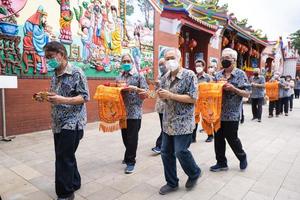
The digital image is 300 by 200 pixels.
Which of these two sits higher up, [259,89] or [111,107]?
[259,89]

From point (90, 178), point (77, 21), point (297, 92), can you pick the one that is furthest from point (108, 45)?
point (297, 92)

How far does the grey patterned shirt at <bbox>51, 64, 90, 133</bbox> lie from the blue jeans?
1041 millimetres

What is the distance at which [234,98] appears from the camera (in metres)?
3.51

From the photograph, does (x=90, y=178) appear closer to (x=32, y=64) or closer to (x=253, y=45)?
(x=32, y=64)

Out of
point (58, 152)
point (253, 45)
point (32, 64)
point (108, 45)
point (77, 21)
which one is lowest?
point (58, 152)

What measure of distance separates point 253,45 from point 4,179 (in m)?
20.3

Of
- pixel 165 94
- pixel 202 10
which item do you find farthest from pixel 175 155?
pixel 202 10

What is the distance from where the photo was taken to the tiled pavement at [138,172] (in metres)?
3.03

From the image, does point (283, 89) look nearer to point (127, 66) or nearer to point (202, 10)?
point (202, 10)

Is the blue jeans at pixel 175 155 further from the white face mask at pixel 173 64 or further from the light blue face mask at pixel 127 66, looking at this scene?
the light blue face mask at pixel 127 66

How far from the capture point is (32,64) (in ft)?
18.2

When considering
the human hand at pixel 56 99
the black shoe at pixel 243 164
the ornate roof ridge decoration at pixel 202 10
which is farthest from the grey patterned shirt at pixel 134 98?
the ornate roof ridge decoration at pixel 202 10

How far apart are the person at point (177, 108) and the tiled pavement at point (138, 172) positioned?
1.72ft

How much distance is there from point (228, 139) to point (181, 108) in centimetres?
119
